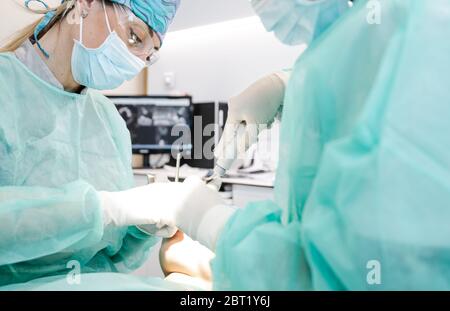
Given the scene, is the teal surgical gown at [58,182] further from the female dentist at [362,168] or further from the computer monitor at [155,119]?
the computer monitor at [155,119]

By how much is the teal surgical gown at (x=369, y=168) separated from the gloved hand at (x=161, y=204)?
25cm

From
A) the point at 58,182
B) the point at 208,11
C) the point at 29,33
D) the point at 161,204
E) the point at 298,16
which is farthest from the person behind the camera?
the point at 208,11

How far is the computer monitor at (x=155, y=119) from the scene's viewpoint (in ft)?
10.4

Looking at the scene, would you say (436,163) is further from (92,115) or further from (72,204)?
(92,115)

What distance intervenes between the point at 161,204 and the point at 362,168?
0.56 meters

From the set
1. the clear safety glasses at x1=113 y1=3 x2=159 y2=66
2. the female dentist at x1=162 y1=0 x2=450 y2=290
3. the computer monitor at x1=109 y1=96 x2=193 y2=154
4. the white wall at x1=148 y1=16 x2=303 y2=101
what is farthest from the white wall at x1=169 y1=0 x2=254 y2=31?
the female dentist at x1=162 y1=0 x2=450 y2=290

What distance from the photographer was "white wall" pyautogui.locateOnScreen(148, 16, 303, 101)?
303 cm

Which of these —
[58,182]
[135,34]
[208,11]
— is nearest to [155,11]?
[135,34]

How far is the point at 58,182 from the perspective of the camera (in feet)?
3.51

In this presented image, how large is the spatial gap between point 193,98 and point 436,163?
3043 mm

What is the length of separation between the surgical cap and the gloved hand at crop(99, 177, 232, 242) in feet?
1.62

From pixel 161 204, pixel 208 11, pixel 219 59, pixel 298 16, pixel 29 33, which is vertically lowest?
pixel 161 204

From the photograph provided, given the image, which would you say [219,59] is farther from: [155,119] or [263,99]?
[263,99]

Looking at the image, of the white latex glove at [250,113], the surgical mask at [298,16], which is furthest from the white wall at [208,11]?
the surgical mask at [298,16]
